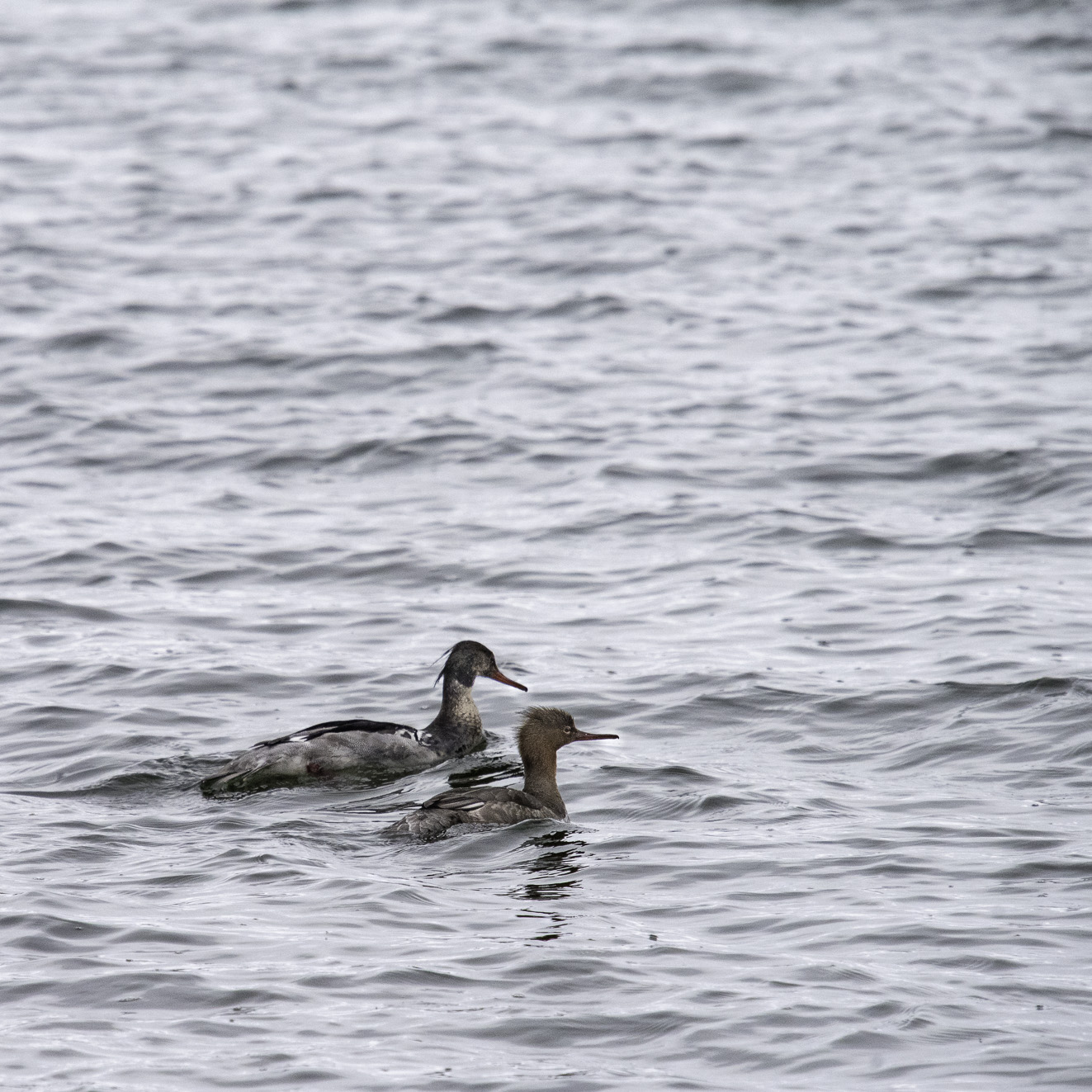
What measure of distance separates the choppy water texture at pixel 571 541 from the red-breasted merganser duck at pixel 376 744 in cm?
20

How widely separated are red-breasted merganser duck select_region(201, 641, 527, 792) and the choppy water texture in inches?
7.9

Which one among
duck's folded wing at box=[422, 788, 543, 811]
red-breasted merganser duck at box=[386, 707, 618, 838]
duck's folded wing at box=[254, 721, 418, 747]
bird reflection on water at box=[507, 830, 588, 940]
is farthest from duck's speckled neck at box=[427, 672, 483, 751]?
bird reflection on water at box=[507, 830, 588, 940]

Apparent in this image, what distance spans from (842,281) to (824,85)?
8.83m

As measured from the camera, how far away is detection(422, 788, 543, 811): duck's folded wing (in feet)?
33.2

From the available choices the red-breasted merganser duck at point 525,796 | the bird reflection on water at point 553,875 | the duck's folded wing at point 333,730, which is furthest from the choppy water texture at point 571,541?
the duck's folded wing at point 333,730

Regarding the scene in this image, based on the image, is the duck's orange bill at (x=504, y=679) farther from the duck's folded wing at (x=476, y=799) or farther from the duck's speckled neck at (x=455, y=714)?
the duck's folded wing at (x=476, y=799)

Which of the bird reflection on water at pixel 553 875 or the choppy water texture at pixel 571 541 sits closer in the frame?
the choppy water texture at pixel 571 541

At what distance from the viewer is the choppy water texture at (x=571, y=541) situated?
8148 millimetres

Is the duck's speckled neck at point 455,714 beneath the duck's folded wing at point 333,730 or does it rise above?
beneath

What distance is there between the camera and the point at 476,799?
1030 cm

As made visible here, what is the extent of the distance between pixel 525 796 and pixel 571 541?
17.9 ft

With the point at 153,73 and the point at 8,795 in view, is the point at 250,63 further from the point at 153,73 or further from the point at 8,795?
the point at 8,795

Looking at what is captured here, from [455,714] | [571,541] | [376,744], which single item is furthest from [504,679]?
[571,541]

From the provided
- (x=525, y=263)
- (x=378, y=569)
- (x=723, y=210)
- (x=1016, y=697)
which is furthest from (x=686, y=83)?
(x=1016, y=697)
